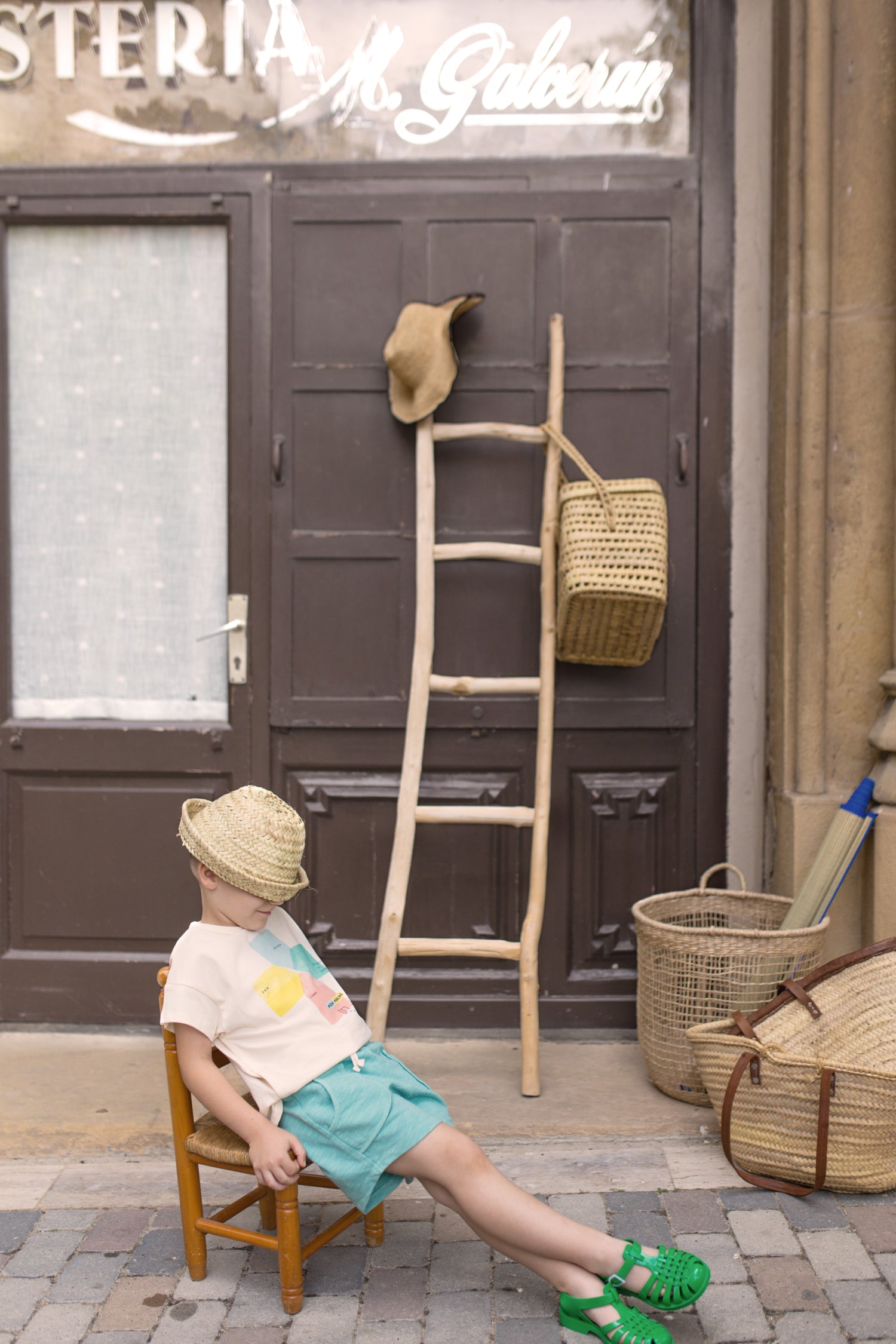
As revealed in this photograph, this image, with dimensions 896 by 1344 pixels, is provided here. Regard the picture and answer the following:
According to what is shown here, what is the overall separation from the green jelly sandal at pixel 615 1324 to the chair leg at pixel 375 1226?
1.65 ft

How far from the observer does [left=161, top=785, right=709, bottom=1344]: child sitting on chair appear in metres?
2.11

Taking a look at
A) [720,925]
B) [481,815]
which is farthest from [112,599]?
[720,925]

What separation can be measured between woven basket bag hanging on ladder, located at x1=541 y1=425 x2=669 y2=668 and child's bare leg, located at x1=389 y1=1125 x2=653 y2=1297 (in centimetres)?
160

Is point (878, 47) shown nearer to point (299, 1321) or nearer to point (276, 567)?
point (276, 567)

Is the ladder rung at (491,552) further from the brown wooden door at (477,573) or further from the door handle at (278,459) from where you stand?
the door handle at (278,459)

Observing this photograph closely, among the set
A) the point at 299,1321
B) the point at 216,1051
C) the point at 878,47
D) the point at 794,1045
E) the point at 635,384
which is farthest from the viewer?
the point at 635,384

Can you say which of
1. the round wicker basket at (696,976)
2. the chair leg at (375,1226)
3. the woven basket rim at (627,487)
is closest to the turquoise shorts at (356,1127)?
the chair leg at (375,1226)

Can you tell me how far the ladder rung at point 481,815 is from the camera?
11.1 feet

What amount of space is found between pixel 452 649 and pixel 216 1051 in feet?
5.43

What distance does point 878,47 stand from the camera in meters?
3.30

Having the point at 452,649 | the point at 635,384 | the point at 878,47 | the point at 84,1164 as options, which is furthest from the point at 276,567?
the point at 878,47

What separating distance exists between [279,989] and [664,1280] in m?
0.93

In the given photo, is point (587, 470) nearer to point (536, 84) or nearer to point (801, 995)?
point (536, 84)

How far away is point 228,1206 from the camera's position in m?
2.46
